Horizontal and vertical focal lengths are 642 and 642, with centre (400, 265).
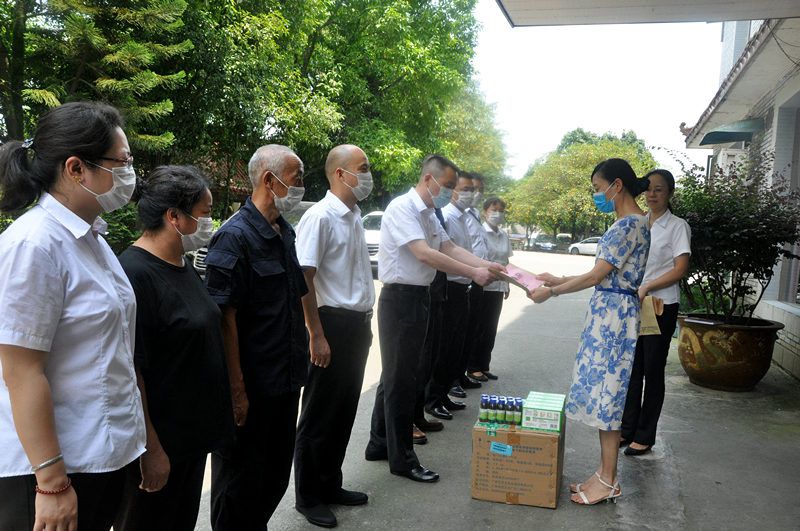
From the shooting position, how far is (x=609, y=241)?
3725mm

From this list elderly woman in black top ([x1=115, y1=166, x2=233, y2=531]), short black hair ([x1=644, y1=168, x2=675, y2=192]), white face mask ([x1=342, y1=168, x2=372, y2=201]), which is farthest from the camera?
short black hair ([x1=644, y1=168, x2=675, y2=192])

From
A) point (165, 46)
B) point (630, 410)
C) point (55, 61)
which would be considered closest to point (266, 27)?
point (165, 46)

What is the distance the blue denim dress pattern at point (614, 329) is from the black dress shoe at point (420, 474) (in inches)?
39.1

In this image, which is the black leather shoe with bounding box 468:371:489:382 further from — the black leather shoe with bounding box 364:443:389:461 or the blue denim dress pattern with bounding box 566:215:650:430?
the blue denim dress pattern with bounding box 566:215:650:430

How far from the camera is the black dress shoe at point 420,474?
4.07 metres

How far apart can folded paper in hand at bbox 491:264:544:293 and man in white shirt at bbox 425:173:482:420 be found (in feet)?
4.24

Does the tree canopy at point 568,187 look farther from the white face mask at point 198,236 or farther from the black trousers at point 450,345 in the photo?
the white face mask at point 198,236

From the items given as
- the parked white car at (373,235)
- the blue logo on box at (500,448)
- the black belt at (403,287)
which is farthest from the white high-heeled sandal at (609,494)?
the parked white car at (373,235)

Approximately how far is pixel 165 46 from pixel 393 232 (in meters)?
9.80

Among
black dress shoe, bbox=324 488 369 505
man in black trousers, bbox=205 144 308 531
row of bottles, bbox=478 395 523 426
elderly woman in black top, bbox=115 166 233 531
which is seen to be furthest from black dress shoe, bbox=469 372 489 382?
elderly woman in black top, bbox=115 166 233 531

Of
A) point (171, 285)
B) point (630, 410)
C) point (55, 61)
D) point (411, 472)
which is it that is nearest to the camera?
point (171, 285)

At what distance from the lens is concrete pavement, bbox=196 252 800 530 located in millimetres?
3600

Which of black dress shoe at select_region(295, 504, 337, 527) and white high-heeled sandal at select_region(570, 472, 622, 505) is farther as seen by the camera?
white high-heeled sandal at select_region(570, 472, 622, 505)

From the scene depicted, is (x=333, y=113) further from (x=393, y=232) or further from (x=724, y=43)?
(x=393, y=232)
